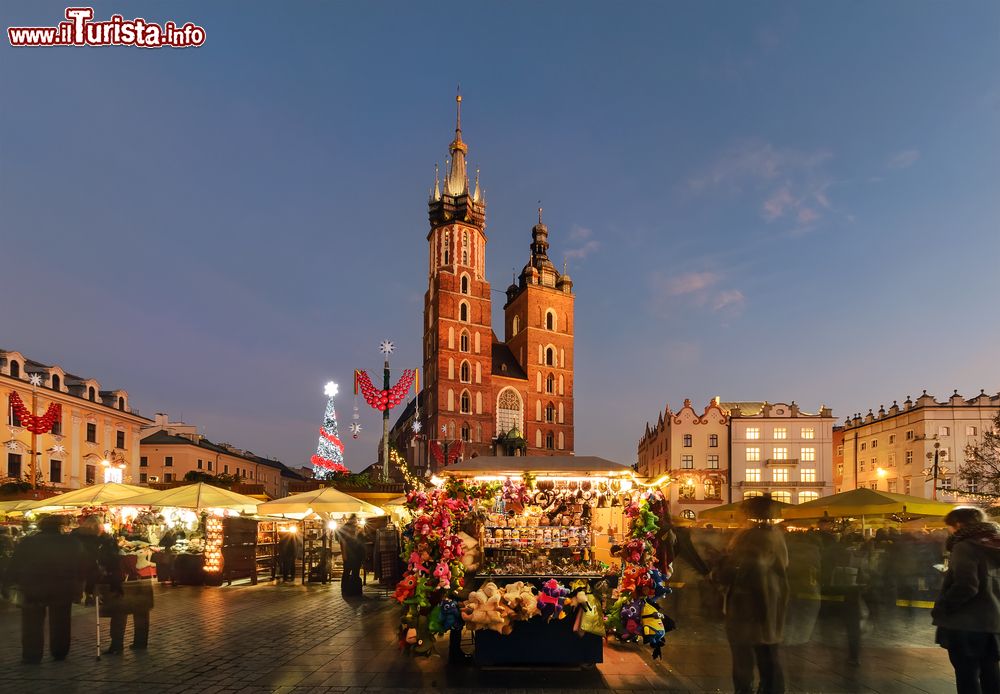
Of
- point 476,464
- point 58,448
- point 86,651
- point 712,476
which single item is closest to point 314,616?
point 86,651

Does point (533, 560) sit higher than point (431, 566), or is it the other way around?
point (431, 566)

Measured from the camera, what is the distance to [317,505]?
51.1 ft

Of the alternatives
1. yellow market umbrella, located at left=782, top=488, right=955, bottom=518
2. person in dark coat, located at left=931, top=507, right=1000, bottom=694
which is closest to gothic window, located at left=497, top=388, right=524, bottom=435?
yellow market umbrella, located at left=782, top=488, right=955, bottom=518

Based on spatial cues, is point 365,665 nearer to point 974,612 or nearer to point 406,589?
point 406,589

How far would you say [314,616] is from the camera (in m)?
12.2

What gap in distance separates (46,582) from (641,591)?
7432 mm

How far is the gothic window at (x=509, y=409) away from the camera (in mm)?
77250

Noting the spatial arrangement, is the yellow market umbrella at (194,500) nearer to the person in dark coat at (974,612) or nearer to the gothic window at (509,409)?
the person in dark coat at (974,612)

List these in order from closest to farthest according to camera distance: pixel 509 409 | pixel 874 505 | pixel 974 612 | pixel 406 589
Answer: pixel 974 612
pixel 406 589
pixel 874 505
pixel 509 409

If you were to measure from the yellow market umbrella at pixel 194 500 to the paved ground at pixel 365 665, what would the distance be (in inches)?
145

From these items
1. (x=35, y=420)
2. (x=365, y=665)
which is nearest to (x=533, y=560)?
(x=365, y=665)

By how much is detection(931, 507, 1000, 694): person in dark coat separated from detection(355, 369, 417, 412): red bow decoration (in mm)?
25690

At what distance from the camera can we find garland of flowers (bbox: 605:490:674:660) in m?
8.24

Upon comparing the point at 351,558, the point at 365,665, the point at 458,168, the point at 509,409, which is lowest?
the point at 351,558
